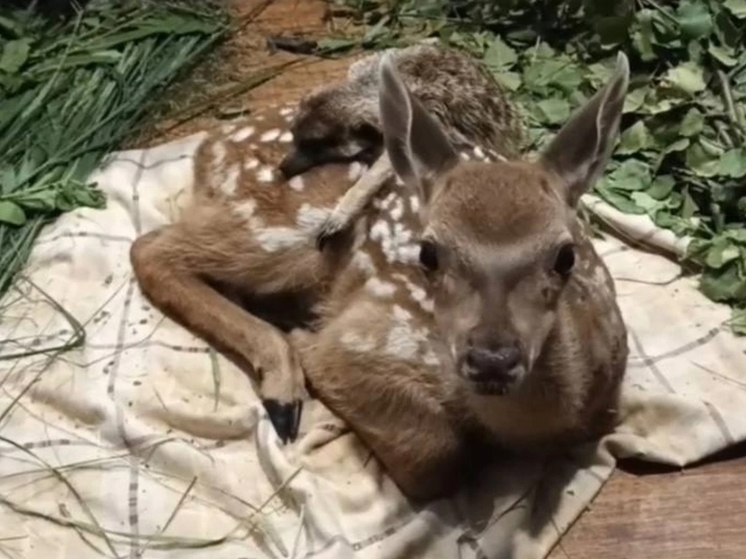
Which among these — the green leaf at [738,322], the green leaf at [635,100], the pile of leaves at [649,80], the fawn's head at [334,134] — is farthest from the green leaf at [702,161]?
the fawn's head at [334,134]

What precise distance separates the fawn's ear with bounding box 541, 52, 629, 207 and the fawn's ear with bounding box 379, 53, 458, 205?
204mm

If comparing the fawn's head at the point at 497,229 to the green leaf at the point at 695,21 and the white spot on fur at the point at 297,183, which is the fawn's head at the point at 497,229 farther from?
the green leaf at the point at 695,21

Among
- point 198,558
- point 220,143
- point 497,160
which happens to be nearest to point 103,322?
point 220,143

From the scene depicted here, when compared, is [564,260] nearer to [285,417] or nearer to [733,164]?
[285,417]

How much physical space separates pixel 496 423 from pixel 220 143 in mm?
1092

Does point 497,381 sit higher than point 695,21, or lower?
higher

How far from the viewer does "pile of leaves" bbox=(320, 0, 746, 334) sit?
3.95 meters

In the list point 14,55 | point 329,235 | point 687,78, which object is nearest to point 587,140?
point 329,235

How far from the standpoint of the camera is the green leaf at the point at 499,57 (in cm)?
452

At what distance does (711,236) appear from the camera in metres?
3.89

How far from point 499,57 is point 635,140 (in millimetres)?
576

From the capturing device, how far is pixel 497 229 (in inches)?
116

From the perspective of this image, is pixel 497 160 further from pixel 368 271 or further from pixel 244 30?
pixel 244 30

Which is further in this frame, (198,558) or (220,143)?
(220,143)
